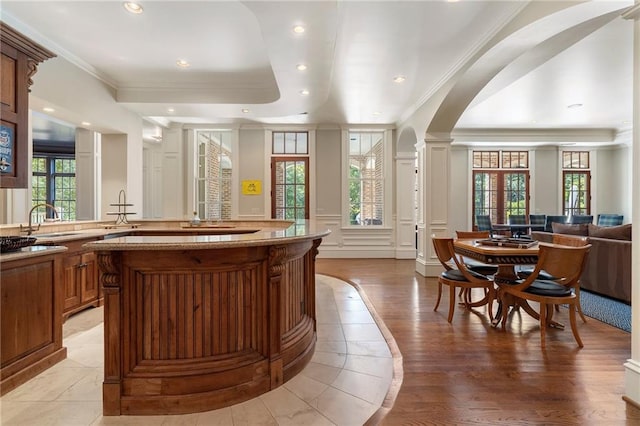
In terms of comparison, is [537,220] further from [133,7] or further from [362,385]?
[133,7]

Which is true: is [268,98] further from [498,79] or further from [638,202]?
[638,202]

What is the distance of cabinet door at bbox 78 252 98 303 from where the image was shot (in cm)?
348

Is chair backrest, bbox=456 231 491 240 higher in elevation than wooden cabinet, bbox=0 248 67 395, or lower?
higher

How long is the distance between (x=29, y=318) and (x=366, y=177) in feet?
20.5

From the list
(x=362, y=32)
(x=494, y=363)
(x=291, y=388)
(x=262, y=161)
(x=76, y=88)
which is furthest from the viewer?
(x=262, y=161)

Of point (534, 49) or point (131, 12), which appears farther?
point (534, 49)

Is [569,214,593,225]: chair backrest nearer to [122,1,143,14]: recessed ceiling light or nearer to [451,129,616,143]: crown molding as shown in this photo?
[451,129,616,143]: crown molding

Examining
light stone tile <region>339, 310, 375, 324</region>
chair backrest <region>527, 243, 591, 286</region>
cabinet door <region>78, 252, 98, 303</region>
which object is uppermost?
chair backrest <region>527, 243, 591, 286</region>

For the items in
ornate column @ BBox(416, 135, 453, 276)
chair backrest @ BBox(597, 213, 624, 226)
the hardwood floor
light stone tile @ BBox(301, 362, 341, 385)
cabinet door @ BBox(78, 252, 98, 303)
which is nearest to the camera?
the hardwood floor

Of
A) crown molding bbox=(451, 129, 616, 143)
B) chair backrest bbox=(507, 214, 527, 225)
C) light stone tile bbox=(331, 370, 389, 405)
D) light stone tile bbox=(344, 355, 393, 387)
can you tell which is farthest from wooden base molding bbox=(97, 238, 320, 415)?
chair backrest bbox=(507, 214, 527, 225)

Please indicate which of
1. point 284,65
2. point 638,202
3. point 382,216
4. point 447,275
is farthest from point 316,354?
point 382,216

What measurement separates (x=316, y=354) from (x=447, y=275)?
5.73 feet

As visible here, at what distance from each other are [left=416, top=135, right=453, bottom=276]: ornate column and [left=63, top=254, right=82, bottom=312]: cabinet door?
4.92 m

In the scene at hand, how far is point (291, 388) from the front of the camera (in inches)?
81.9
